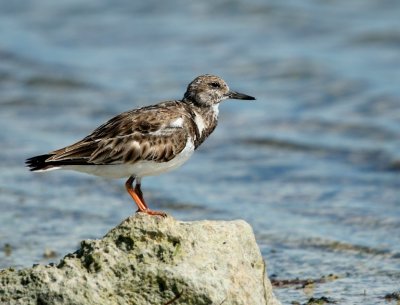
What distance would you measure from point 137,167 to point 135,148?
0.12 m

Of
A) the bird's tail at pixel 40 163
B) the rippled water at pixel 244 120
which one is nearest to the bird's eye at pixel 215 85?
the bird's tail at pixel 40 163

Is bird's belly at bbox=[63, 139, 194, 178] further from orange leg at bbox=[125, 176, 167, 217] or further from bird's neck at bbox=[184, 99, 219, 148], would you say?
bird's neck at bbox=[184, 99, 219, 148]

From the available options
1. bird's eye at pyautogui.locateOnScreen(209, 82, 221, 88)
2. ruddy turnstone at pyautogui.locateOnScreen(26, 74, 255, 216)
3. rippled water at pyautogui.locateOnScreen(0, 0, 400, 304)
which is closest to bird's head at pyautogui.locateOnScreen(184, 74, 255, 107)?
bird's eye at pyautogui.locateOnScreen(209, 82, 221, 88)

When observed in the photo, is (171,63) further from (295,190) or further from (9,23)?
(295,190)

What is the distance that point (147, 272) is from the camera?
4574mm

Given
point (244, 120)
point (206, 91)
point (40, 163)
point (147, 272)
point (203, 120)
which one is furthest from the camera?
point (244, 120)

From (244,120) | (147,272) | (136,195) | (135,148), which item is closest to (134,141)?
(135,148)

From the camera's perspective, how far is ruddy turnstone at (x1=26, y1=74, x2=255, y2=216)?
5.62m

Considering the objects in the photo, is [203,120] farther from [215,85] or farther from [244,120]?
[244,120]

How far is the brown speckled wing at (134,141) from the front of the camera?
562 cm

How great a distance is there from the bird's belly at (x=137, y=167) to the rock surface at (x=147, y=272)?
0.92 m

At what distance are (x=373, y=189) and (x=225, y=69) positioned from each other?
4.67 metres

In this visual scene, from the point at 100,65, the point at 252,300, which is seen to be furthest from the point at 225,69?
the point at 252,300

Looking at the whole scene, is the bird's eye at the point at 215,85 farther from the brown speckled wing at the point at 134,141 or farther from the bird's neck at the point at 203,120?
the brown speckled wing at the point at 134,141
